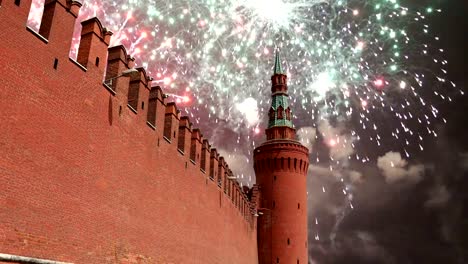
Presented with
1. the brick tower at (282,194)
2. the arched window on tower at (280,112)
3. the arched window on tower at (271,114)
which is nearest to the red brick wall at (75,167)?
the brick tower at (282,194)

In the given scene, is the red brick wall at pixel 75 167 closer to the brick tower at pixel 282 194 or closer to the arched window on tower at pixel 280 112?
the brick tower at pixel 282 194

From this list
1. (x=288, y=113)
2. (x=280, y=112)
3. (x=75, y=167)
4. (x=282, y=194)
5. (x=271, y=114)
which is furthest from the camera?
(x=271, y=114)

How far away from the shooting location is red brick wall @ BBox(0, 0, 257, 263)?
9.08m

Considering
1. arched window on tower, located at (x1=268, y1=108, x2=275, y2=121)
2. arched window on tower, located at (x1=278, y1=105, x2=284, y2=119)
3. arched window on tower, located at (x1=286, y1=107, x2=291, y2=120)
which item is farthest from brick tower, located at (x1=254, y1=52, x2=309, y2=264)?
arched window on tower, located at (x1=268, y1=108, x2=275, y2=121)

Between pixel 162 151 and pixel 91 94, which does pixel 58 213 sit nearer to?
pixel 91 94

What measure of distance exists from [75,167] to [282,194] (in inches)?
1128

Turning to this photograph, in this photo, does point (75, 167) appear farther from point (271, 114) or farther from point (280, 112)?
point (271, 114)

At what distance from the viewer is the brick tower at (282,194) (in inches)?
1441

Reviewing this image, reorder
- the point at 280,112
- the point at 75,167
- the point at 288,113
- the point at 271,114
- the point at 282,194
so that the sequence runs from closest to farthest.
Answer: the point at 75,167 < the point at 282,194 < the point at 280,112 < the point at 288,113 < the point at 271,114

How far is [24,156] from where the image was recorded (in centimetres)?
931

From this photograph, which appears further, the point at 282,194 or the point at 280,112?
the point at 280,112

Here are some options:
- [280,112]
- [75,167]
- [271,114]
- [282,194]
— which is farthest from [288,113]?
[75,167]

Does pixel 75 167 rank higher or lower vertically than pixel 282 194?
lower

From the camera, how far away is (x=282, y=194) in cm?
3803
